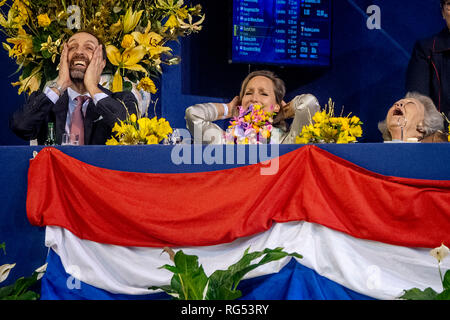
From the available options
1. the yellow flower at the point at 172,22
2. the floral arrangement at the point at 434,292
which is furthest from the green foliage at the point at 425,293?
the yellow flower at the point at 172,22

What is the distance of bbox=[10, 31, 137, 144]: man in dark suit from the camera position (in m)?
2.69

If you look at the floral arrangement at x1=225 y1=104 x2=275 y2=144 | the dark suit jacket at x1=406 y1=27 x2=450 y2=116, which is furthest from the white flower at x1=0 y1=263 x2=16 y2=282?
the dark suit jacket at x1=406 y1=27 x2=450 y2=116

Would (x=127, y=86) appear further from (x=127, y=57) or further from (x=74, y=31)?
(x=74, y=31)

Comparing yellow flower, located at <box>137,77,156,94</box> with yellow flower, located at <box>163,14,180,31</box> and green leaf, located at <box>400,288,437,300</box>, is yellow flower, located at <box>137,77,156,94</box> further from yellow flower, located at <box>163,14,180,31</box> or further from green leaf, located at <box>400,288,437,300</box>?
green leaf, located at <box>400,288,437,300</box>

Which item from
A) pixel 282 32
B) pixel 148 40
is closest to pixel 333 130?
pixel 148 40

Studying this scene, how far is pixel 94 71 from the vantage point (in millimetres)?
2736

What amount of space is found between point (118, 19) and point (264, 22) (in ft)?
4.33

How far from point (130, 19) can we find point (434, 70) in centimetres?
187

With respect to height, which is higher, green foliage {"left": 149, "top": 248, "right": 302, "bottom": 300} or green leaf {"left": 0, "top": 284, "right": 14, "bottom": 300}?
green foliage {"left": 149, "top": 248, "right": 302, "bottom": 300}

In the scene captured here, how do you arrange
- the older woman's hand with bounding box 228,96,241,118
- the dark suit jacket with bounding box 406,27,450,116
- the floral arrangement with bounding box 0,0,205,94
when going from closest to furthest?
the floral arrangement with bounding box 0,0,205,94 → the older woman's hand with bounding box 228,96,241,118 → the dark suit jacket with bounding box 406,27,450,116

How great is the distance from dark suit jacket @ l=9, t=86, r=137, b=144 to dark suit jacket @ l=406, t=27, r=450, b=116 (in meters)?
1.82

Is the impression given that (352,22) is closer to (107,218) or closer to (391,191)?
(391,191)

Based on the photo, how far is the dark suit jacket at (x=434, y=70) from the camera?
3.46m

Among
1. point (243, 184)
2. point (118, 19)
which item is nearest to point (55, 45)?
point (118, 19)
